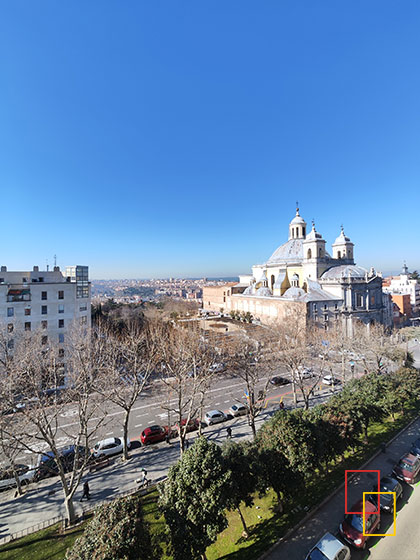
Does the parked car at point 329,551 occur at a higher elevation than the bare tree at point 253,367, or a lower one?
lower

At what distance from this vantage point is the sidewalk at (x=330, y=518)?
10.6 metres

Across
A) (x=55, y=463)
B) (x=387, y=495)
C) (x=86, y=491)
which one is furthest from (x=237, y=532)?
(x=55, y=463)

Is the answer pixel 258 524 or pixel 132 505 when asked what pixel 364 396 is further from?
pixel 132 505

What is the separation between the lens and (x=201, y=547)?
888cm

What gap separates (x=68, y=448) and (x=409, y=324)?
7511cm

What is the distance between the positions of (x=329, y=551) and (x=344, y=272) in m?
45.8

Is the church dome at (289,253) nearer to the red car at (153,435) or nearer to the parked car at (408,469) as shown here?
the parked car at (408,469)

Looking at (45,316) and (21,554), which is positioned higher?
(45,316)

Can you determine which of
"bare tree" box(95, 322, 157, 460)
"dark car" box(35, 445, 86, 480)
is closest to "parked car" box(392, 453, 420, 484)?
"bare tree" box(95, 322, 157, 460)

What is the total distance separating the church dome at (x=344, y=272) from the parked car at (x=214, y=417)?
36.4 metres

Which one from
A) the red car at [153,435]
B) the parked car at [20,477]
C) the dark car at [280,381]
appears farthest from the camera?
the dark car at [280,381]

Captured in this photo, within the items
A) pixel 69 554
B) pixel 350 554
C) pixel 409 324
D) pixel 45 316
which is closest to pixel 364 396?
pixel 350 554

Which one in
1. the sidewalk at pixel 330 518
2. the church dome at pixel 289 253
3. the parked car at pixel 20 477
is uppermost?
the church dome at pixel 289 253

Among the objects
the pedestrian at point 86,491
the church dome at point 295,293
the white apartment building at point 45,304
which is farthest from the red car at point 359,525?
the church dome at point 295,293
